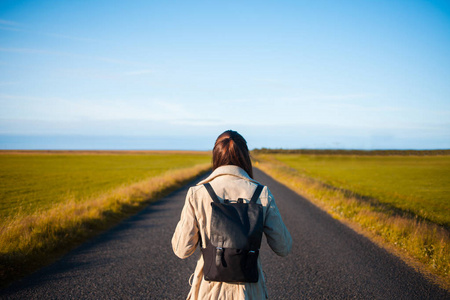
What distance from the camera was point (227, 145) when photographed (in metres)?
1.77

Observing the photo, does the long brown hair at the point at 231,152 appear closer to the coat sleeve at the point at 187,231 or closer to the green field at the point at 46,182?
the coat sleeve at the point at 187,231

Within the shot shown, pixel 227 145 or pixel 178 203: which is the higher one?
pixel 227 145

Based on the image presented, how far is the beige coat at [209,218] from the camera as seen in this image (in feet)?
5.30

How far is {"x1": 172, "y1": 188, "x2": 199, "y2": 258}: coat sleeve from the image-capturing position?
5.40 ft

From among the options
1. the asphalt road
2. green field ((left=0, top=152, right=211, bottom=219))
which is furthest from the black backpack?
green field ((left=0, top=152, right=211, bottom=219))

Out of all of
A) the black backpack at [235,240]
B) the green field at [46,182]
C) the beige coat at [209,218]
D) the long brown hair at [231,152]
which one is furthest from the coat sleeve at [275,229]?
the green field at [46,182]

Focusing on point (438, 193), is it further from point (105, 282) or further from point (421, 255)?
point (105, 282)

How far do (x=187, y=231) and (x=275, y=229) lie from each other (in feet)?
1.89

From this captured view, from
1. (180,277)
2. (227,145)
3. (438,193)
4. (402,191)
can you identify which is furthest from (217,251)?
(402,191)

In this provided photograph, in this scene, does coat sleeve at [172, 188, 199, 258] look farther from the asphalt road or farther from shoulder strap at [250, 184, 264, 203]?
the asphalt road

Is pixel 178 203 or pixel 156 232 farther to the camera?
pixel 178 203

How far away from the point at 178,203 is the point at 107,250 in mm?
5012

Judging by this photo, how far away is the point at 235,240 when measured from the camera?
1467 mm

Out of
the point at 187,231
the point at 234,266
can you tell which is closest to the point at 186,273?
the point at 187,231
